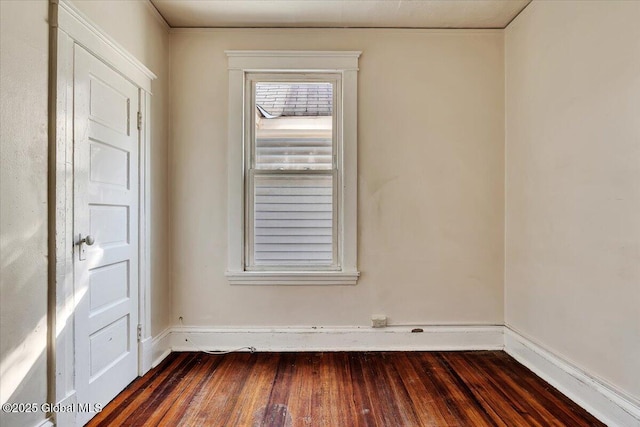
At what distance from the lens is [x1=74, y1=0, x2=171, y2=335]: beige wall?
2.12m

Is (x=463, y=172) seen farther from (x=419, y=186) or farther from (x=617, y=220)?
(x=617, y=220)

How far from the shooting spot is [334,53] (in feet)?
8.46

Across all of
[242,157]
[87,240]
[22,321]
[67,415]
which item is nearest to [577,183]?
[242,157]

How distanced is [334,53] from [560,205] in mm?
1980

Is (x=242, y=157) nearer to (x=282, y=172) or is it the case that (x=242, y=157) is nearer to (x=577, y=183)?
(x=282, y=172)

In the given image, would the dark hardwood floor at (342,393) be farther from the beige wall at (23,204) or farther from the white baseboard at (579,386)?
the beige wall at (23,204)

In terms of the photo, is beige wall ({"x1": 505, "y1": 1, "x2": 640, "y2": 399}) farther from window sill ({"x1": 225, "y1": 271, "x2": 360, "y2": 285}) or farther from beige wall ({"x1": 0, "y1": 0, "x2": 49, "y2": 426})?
beige wall ({"x1": 0, "y1": 0, "x2": 49, "y2": 426})

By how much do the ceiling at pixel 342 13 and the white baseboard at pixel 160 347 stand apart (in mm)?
2487

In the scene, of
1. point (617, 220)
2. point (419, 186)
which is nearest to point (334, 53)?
point (419, 186)

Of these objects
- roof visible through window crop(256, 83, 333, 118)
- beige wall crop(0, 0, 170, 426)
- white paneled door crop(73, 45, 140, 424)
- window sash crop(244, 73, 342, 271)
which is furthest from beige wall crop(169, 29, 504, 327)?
beige wall crop(0, 0, 170, 426)

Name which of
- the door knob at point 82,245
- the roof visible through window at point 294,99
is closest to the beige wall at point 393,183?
the roof visible through window at point 294,99

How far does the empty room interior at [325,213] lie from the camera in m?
1.58

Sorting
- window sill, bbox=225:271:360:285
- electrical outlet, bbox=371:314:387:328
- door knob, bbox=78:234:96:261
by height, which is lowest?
electrical outlet, bbox=371:314:387:328

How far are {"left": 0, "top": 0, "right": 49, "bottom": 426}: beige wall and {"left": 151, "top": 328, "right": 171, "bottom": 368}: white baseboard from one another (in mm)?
884
